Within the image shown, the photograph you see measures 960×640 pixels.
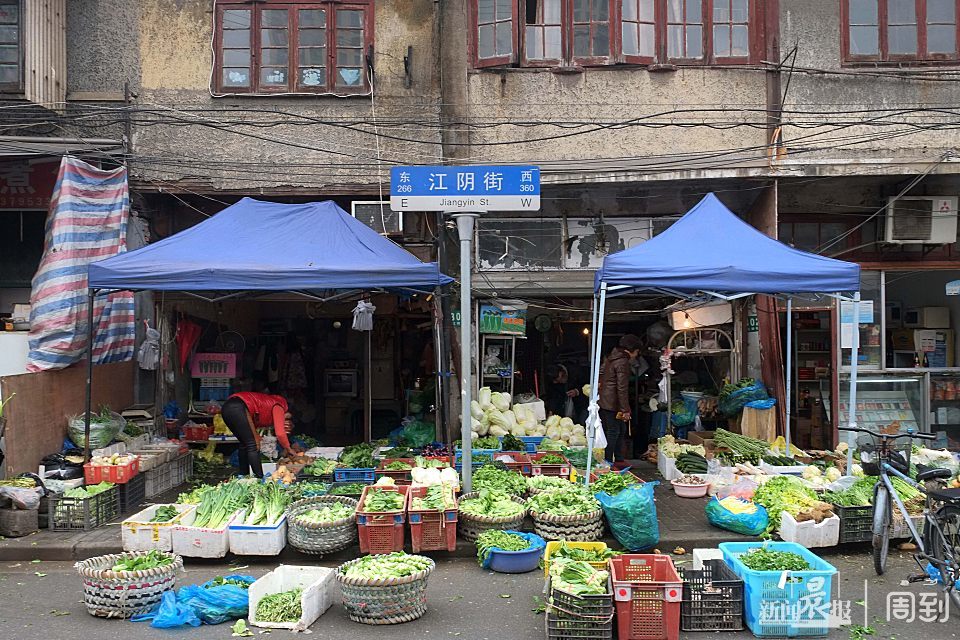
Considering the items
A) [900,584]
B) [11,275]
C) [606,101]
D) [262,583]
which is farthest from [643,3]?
[11,275]

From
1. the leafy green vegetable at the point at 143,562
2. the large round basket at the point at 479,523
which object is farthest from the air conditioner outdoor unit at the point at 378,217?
the leafy green vegetable at the point at 143,562

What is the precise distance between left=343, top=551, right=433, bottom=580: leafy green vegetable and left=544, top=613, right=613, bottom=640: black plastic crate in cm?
118

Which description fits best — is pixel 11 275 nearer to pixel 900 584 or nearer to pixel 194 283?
pixel 194 283

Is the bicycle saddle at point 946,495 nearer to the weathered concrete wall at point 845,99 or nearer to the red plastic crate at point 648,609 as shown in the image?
the red plastic crate at point 648,609

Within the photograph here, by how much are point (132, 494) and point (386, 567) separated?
15.6ft

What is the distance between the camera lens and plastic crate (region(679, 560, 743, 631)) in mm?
5988

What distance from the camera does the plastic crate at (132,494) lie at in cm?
930

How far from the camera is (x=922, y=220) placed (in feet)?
42.1

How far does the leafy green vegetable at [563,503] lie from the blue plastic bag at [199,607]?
3035 mm

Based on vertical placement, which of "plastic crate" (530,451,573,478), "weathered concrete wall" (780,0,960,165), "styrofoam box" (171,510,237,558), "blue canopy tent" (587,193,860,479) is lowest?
"styrofoam box" (171,510,237,558)

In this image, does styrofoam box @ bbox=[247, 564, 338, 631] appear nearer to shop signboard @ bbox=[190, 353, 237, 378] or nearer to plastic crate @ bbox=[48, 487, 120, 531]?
plastic crate @ bbox=[48, 487, 120, 531]

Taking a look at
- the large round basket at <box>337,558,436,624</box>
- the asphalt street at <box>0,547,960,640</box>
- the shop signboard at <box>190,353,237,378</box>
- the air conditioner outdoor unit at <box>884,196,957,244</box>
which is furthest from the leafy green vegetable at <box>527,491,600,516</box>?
the air conditioner outdoor unit at <box>884,196,957,244</box>

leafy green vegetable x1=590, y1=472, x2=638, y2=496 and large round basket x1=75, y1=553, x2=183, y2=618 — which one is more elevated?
leafy green vegetable x1=590, y1=472, x2=638, y2=496

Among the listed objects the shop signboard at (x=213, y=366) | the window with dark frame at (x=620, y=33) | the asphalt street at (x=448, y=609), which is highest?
the window with dark frame at (x=620, y=33)
